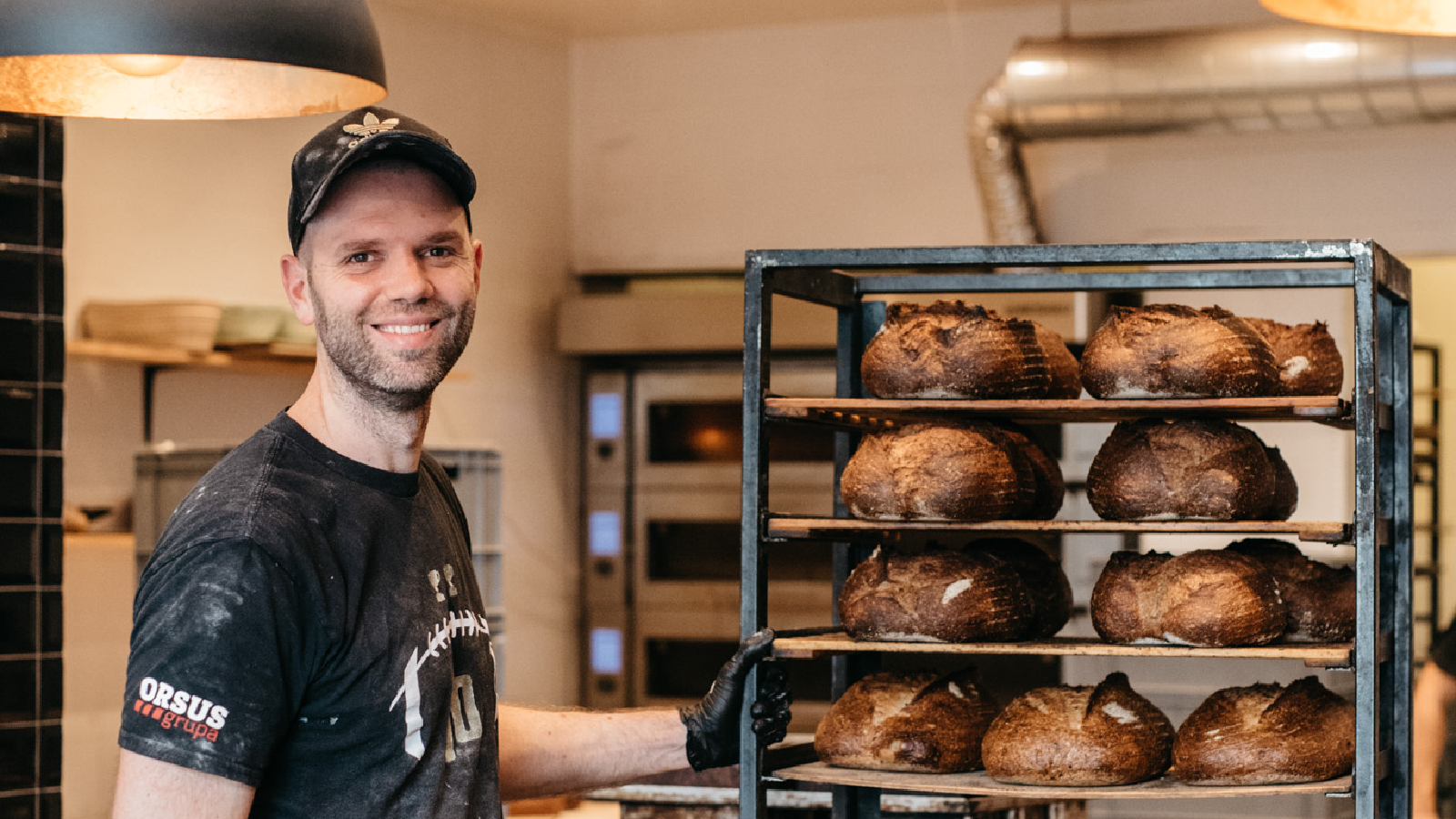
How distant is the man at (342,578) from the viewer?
1357 mm

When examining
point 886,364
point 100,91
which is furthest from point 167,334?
point 886,364

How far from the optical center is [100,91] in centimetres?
171

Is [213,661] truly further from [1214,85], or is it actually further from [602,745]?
[1214,85]

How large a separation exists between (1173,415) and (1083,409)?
0.19 metres

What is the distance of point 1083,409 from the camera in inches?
69.0

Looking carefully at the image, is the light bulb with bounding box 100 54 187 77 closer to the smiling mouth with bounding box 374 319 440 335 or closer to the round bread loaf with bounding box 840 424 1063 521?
the smiling mouth with bounding box 374 319 440 335

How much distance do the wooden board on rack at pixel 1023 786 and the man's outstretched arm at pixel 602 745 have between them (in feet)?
0.38

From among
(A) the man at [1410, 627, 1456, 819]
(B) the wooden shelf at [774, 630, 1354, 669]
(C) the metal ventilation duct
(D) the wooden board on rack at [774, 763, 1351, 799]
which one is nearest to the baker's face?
(B) the wooden shelf at [774, 630, 1354, 669]

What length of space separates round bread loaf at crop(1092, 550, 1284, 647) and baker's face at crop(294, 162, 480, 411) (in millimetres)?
871

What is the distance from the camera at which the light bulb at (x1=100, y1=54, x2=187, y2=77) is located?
5.36 feet

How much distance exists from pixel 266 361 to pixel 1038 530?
2.92 meters

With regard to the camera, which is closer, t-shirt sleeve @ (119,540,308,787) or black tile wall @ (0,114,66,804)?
t-shirt sleeve @ (119,540,308,787)

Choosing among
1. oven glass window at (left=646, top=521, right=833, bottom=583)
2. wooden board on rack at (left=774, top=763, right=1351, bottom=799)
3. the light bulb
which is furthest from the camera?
oven glass window at (left=646, top=521, right=833, bottom=583)

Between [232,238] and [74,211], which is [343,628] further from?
[232,238]
